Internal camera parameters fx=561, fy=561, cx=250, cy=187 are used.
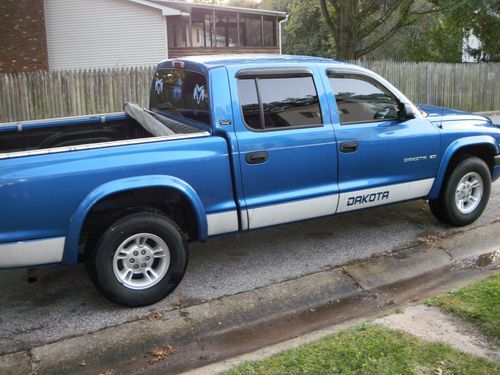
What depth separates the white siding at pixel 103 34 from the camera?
22969mm

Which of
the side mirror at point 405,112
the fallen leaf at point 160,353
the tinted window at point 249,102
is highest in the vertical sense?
the tinted window at point 249,102

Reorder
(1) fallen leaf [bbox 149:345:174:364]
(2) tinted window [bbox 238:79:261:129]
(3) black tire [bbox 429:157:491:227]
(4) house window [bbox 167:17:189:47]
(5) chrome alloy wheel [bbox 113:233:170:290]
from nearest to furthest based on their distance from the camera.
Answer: (1) fallen leaf [bbox 149:345:174:364] → (5) chrome alloy wheel [bbox 113:233:170:290] → (2) tinted window [bbox 238:79:261:129] → (3) black tire [bbox 429:157:491:227] → (4) house window [bbox 167:17:189:47]

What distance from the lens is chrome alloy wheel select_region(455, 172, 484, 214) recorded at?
5.94 meters

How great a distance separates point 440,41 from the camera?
20328 millimetres

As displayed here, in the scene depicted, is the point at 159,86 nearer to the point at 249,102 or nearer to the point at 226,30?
the point at 249,102

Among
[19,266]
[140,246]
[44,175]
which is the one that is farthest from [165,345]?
[44,175]

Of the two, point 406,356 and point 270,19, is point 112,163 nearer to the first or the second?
point 406,356

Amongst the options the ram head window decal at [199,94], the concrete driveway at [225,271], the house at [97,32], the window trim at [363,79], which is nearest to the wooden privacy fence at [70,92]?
the concrete driveway at [225,271]

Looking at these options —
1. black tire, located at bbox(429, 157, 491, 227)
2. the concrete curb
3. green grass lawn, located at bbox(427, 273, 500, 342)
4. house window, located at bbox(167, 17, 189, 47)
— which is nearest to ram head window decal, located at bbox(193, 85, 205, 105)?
the concrete curb

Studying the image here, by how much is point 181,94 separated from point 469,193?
325 centimetres

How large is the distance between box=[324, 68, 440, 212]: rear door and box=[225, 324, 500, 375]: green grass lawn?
184 cm

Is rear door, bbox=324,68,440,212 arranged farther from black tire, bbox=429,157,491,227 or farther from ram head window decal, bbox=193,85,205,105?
ram head window decal, bbox=193,85,205,105

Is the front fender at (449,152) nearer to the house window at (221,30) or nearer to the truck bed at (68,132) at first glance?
the truck bed at (68,132)

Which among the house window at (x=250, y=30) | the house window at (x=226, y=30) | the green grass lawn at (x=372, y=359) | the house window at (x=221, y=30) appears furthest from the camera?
the house window at (x=250, y=30)
